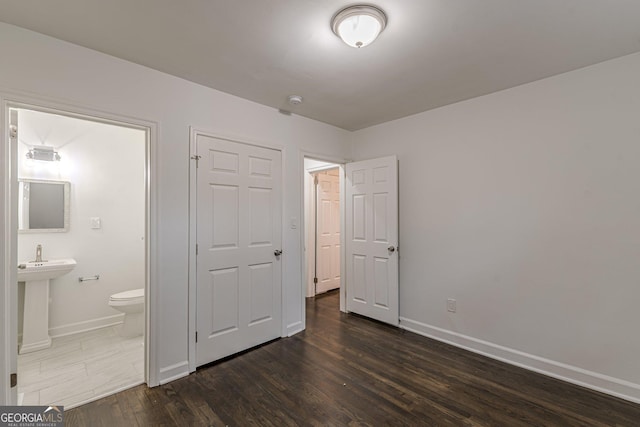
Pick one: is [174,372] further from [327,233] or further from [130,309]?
[327,233]

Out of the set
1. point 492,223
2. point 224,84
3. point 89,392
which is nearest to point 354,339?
point 492,223

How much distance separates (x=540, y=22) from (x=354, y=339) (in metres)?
3.01

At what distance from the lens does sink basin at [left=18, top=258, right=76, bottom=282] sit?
2581 millimetres

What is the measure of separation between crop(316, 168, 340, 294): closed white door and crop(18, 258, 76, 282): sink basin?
3152 mm

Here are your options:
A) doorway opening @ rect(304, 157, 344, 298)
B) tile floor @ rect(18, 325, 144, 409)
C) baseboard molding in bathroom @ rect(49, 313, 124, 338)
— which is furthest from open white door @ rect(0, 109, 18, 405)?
doorway opening @ rect(304, 157, 344, 298)

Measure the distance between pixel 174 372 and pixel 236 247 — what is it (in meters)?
1.14

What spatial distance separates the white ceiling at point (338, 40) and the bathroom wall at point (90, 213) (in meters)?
1.77

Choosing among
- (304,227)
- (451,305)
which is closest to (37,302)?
(304,227)

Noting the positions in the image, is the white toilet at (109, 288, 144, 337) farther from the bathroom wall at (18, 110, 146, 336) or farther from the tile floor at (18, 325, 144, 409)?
the bathroom wall at (18, 110, 146, 336)

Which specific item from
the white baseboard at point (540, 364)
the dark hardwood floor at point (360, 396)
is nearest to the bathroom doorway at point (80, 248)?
the dark hardwood floor at point (360, 396)

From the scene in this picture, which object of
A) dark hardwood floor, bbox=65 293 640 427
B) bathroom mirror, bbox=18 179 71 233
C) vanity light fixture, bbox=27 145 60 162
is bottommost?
dark hardwood floor, bbox=65 293 640 427

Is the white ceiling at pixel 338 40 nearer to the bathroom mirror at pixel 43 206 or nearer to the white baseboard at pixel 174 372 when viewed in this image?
the bathroom mirror at pixel 43 206

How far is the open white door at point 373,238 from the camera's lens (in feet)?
10.8

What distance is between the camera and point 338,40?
183cm
